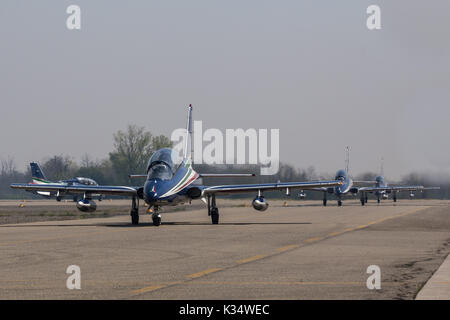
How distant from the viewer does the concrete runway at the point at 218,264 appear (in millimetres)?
11219

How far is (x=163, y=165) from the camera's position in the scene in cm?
3167

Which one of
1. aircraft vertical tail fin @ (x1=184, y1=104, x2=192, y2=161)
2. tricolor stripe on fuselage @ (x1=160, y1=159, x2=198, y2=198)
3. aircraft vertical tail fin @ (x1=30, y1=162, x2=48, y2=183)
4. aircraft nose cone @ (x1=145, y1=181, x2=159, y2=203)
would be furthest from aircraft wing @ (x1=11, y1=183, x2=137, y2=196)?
aircraft vertical tail fin @ (x1=30, y1=162, x2=48, y2=183)

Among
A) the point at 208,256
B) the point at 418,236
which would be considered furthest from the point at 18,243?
the point at 418,236

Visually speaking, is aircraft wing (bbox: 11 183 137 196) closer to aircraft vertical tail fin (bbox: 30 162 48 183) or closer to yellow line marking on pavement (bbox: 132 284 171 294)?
yellow line marking on pavement (bbox: 132 284 171 294)

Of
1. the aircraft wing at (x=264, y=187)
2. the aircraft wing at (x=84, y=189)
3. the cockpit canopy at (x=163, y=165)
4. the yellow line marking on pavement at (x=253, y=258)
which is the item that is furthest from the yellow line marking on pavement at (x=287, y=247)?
the aircraft wing at (x=84, y=189)

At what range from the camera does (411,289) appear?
37.6 feet

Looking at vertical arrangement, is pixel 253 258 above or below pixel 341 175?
above

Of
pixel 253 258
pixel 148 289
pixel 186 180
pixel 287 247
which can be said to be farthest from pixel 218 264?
pixel 186 180

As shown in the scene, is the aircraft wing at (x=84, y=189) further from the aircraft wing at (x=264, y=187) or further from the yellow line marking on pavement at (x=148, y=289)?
the yellow line marking on pavement at (x=148, y=289)

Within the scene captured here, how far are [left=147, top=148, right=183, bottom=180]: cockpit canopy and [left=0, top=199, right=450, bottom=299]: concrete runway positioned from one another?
5.19 metres

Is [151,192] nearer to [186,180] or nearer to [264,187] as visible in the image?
[186,180]

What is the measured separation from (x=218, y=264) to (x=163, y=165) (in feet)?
53.7
